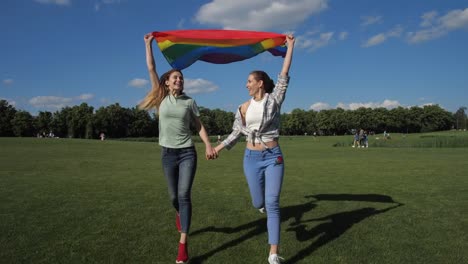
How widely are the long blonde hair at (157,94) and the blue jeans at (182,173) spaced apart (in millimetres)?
715

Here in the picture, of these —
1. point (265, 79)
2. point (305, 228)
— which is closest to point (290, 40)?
point (265, 79)

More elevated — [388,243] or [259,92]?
[259,92]

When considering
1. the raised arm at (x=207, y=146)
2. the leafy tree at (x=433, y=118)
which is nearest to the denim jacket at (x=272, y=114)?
the raised arm at (x=207, y=146)

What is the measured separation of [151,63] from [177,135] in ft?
4.50

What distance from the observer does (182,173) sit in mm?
5410

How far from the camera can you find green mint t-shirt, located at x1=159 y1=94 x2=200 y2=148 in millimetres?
5441

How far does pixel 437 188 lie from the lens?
11.6 meters

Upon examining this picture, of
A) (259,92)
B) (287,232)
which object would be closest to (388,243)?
(287,232)

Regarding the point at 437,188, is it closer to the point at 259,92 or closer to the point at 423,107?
the point at 259,92

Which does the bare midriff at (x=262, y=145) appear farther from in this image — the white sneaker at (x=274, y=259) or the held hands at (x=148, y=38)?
the held hands at (x=148, y=38)

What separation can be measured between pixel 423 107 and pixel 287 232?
167830mm

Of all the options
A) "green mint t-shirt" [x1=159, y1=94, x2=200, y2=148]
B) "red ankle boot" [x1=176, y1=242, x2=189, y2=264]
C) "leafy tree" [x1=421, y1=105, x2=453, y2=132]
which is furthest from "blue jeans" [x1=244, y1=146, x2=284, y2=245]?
"leafy tree" [x1=421, y1=105, x2=453, y2=132]

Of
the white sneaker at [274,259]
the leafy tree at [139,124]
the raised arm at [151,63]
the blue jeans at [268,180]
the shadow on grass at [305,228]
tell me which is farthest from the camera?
the leafy tree at [139,124]

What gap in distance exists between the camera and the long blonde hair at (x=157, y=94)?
563cm
